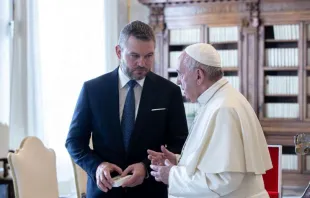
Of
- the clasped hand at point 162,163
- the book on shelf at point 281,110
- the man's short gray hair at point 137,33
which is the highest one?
the man's short gray hair at point 137,33

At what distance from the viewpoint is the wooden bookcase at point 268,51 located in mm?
6117

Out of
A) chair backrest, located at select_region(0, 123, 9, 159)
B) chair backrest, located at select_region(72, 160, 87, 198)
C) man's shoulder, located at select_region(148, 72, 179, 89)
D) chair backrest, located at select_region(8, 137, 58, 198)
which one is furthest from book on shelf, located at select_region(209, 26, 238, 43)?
man's shoulder, located at select_region(148, 72, 179, 89)

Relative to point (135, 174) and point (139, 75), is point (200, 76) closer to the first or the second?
point (139, 75)

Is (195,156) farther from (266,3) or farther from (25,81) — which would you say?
(266,3)

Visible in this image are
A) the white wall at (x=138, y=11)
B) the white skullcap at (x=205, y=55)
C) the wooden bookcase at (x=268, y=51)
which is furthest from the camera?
the white wall at (x=138, y=11)

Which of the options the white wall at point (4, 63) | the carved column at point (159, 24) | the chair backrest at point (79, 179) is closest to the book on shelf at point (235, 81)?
the carved column at point (159, 24)

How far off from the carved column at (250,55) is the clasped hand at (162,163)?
14.2ft

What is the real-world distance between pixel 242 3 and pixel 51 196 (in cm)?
431

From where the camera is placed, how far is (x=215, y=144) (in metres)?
1.73

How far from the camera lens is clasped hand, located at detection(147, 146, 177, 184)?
6.22 ft

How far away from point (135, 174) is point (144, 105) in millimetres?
336

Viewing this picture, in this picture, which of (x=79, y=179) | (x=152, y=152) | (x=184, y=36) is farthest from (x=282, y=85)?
(x=152, y=152)

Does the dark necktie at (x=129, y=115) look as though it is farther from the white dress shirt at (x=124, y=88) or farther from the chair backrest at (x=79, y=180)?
the chair backrest at (x=79, y=180)

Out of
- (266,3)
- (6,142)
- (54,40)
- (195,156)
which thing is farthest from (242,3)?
(195,156)
